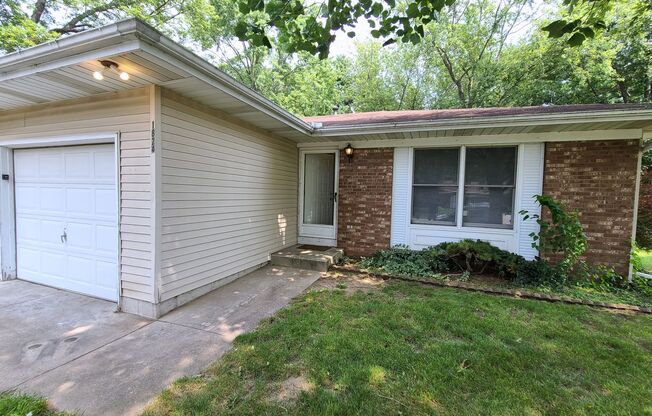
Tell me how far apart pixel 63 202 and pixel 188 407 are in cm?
409

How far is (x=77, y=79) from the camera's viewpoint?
3.29m

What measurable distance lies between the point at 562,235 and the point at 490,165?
174 cm

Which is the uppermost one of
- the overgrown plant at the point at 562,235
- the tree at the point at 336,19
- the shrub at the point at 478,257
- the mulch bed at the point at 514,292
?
the tree at the point at 336,19

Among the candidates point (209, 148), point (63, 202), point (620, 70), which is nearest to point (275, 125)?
point (209, 148)

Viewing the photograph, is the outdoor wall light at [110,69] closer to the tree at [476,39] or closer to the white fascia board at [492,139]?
the white fascia board at [492,139]

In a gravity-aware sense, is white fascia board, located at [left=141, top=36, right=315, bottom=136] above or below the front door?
above

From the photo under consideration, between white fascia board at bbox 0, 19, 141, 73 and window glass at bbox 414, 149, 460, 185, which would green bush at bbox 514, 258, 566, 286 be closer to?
window glass at bbox 414, 149, 460, 185

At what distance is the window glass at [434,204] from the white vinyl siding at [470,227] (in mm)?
146

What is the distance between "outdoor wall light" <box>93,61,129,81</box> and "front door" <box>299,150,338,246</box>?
4.28 metres

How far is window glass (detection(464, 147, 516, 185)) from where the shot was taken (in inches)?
218

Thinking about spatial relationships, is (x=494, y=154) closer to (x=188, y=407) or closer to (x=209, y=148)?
(x=209, y=148)

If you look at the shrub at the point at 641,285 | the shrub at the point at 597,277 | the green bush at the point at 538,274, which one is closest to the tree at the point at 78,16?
the green bush at the point at 538,274

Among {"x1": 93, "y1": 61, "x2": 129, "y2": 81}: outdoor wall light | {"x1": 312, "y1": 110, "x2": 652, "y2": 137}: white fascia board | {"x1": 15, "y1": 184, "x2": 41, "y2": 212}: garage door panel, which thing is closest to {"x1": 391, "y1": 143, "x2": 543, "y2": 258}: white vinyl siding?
{"x1": 312, "y1": 110, "x2": 652, "y2": 137}: white fascia board

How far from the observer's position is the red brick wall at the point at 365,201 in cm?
628
